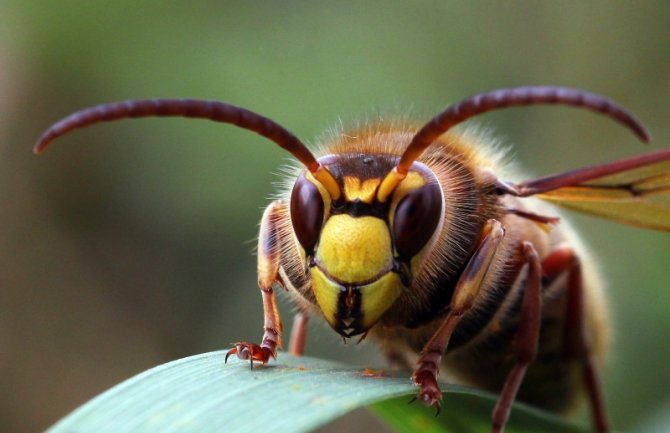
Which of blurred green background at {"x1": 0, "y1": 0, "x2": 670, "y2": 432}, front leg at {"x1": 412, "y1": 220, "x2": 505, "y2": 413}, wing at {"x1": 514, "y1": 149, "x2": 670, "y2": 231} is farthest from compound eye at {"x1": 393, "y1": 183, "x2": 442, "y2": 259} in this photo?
blurred green background at {"x1": 0, "y1": 0, "x2": 670, "y2": 432}

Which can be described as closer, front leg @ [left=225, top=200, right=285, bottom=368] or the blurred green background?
front leg @ [left=225, top=200, right=285, bottom=368]

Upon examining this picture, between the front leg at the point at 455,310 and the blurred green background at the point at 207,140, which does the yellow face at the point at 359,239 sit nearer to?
the front leg at the point at 455,310

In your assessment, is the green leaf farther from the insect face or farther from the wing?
the wing

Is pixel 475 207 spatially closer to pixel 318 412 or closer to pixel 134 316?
pixel 318 412

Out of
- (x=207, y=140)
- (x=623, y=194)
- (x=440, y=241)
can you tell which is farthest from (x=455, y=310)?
(x=207, y=140)

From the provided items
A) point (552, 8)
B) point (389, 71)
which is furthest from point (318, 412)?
point (552, 8)

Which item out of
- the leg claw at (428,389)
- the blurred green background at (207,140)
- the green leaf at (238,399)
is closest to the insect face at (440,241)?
the leg claw at (428,389)
